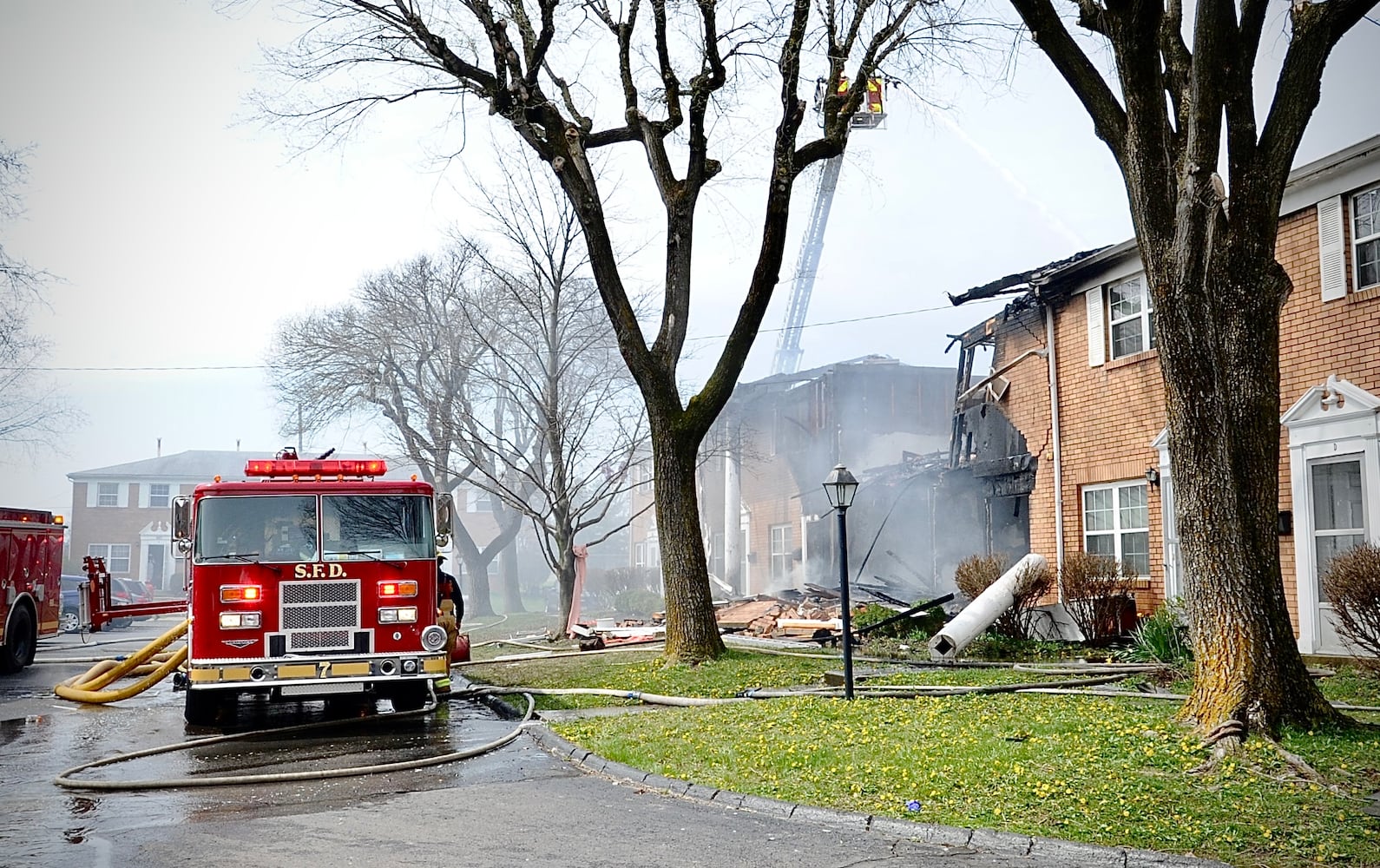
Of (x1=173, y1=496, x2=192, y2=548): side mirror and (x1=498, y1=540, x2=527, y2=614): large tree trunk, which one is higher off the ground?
(x1=173, y1=496, x2=192, y2=548): side mirror

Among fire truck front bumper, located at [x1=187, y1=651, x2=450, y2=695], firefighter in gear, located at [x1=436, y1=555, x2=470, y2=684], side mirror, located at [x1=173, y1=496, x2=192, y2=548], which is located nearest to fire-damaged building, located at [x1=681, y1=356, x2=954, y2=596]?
firefighter in gear, located at [x1=436, y1=555, x2=470, y2=684]

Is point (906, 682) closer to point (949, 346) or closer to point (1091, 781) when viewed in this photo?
point (1091, 781)

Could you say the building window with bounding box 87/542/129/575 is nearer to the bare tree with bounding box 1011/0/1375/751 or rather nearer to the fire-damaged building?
the fire-damaged building

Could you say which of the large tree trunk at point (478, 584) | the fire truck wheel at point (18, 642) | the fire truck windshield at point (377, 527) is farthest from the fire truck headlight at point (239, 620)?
the large tree trunk at point (478, 584)

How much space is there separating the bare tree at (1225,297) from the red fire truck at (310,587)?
282 inches

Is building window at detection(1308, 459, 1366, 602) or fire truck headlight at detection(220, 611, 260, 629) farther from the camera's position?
building window at detection(1308, 459, 1366, 602)

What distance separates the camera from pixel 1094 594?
15852 millimetres

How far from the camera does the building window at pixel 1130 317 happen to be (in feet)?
53.9

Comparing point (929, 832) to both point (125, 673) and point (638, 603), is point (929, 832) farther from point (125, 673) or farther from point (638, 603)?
point (638, 603)

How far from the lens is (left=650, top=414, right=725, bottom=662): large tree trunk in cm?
1525

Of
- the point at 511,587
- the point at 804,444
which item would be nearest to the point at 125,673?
the point at 804,444

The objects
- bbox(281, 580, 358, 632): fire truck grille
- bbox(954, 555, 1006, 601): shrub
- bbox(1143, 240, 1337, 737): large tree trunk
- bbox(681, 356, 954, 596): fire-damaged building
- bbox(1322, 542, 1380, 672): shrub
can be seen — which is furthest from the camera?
bbox(681, 356, 954, 596): fire-damaged building

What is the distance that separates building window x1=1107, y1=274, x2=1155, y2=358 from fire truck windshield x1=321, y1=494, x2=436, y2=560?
33.4 ft

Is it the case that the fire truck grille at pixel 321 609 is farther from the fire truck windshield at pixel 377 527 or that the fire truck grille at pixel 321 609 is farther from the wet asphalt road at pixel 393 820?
the wet asphalt road at pixel 393 820
